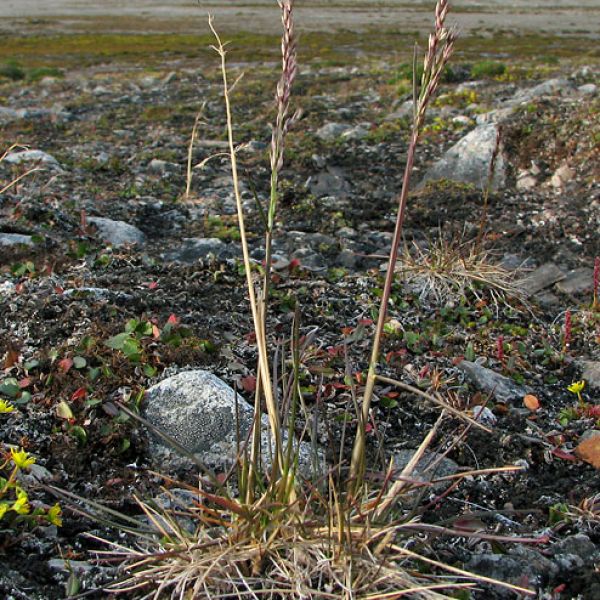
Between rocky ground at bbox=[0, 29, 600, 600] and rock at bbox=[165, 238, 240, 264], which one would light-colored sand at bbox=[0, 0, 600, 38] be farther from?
rock at bbox=[165, 238, 240, 264]

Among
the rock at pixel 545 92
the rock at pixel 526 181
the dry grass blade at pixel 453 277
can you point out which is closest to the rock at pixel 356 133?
the rock at pixel 545 92

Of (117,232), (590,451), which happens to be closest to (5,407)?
(590,451)

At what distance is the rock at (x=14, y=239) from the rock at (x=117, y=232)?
0.75 meters

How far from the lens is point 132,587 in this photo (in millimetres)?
2520

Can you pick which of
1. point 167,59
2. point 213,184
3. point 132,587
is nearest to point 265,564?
point 132,587

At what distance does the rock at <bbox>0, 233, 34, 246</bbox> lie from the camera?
19.9 ft

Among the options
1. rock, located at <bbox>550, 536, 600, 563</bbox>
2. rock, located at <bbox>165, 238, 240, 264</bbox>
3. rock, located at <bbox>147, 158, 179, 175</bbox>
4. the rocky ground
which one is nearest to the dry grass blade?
the rocky ground

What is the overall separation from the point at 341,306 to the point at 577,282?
2.36 meters

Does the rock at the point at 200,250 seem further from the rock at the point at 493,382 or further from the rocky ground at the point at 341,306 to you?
the rock at the point at 493,382

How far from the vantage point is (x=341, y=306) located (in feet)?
18.0

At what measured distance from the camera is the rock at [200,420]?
3604mm

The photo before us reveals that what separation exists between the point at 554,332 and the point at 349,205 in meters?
3.58

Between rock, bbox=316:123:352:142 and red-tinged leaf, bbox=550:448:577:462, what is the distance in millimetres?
8092

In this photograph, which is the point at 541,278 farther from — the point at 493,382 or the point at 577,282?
the point at 493,382
